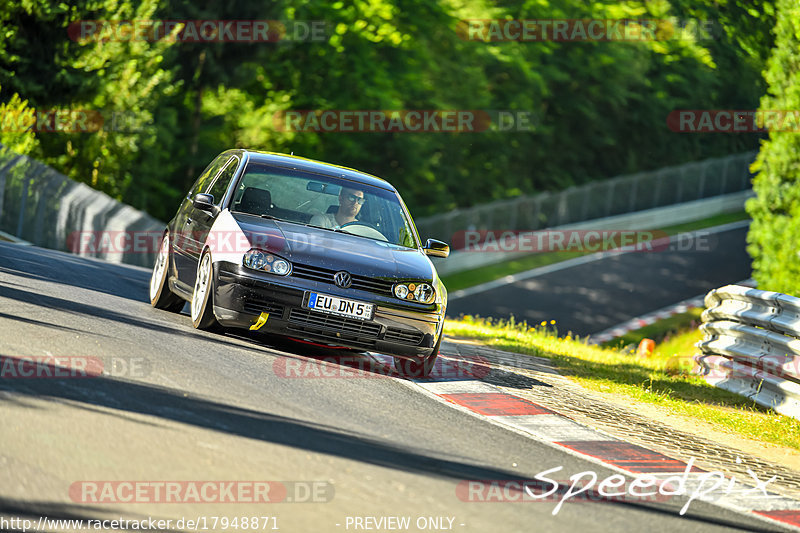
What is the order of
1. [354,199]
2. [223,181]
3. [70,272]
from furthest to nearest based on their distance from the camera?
1. [70,272]
2. [223,181]
3. [354,199]

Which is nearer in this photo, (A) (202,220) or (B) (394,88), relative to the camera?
(A) (202,220)

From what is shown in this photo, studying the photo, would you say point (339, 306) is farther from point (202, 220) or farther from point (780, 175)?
point (780, 175)

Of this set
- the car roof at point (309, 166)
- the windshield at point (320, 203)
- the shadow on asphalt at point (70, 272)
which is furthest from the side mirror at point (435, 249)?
the shadow on asphalt at point (70, 272)

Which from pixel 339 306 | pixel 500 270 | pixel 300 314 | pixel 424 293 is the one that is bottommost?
pixel 500 270

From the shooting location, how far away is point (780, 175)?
2800cm

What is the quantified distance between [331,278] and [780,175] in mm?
21758

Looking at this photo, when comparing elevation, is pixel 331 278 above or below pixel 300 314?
above

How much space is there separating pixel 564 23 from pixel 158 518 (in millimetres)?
50474

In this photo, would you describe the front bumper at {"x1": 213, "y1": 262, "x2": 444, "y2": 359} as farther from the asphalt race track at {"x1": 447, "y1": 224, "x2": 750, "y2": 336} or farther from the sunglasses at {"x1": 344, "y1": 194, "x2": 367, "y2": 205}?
the asphalt race track at {"x1": 447, "y1": 224, "x2": 750, "y2": 336}

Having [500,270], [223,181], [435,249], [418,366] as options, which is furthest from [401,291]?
[500,270]

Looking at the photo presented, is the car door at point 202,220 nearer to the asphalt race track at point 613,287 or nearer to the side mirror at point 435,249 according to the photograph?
the side mirror at point 435,249

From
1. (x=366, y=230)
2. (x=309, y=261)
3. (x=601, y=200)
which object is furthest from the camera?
(x=601, y=200)

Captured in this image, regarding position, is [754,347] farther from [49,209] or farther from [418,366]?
[49,209]

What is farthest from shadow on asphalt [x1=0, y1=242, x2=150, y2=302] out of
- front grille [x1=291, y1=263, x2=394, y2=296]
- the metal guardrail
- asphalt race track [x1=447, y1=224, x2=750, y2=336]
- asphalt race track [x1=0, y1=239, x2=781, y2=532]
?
asphalt race track [x1=447, y1=224, x2=750, y2=336]
